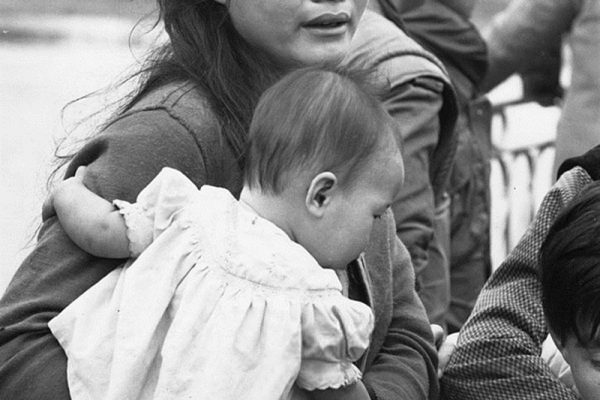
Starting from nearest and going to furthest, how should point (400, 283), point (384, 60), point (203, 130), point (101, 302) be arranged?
point (101, 302) → point (203, 130) → point (400, 283) → point (384, 60)

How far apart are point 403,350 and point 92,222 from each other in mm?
697

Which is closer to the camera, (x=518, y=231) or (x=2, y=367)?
(x=2, y=367)

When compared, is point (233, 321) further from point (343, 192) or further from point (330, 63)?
point (330, 63)

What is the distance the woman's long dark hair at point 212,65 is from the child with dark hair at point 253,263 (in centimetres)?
20

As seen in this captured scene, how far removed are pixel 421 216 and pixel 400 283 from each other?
87 cm

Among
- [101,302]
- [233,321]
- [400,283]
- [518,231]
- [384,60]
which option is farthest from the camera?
[518,231]

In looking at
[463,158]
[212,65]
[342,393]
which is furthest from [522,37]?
[342,393]

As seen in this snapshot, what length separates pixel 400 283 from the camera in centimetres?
339

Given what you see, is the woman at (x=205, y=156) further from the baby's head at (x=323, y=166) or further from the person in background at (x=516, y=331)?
the baby's head at (x=323, y=166)

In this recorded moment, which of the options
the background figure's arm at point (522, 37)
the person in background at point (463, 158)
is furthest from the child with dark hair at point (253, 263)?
the background figure's arm at point (522, 37)

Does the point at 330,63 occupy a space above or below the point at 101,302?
above

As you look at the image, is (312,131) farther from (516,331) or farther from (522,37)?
(522,37)

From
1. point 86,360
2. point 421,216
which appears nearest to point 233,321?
point 86,360

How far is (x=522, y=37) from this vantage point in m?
6.61
